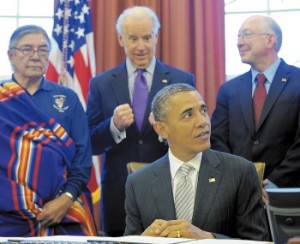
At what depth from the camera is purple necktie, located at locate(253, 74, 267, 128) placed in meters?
4.04

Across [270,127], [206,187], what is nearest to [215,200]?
[206,187]

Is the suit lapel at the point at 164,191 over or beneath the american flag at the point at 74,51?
beneath

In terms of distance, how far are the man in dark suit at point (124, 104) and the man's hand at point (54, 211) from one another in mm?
455

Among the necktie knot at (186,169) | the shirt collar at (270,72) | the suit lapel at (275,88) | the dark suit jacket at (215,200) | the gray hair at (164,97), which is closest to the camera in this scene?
the dark suit jacket at (215,200)

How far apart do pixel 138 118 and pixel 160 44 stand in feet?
3.96

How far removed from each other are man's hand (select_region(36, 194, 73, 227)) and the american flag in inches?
29.3

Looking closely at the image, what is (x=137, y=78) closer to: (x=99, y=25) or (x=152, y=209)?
(x=99, y=25)

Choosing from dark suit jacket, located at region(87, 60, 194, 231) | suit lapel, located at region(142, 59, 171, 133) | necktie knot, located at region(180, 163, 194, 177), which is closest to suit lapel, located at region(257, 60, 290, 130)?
dark suit jacket, located at region(87, 60, 194, 231)

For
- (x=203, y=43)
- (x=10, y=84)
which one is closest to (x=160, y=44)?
(x=203, y=43)

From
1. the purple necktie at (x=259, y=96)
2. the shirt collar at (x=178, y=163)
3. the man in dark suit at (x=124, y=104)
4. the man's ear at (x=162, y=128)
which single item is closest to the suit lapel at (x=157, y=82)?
the man in dark suit at (x=124, y=104)

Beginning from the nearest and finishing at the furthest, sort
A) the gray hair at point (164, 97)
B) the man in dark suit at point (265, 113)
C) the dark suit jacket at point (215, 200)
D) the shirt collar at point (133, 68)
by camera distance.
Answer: the dark suit jacket at point (215, 200), the gray hair at point (164, 97), the man in dark suit at point (265, 113), the shirt collar at point (133, 68)

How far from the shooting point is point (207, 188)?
292 cm

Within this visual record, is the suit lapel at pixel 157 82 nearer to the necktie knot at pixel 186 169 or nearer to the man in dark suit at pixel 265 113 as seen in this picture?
the man in dark suit at pixel 265 113

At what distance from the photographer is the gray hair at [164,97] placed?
3184mm
